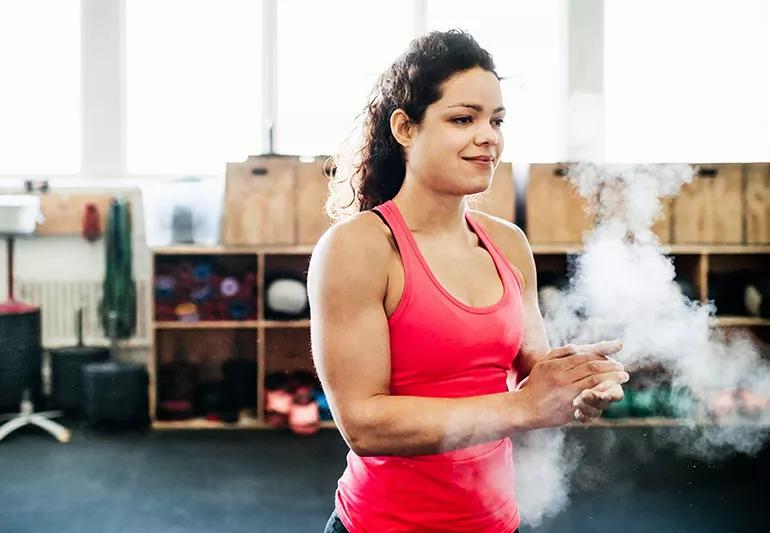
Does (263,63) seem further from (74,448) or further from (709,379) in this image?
(709,379)

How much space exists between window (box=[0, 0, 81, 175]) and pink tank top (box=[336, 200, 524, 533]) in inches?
173

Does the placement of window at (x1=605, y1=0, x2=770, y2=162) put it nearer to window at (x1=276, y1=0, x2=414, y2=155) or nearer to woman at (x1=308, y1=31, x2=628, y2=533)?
window at (x1=276, y1=0, x2=414, y2=155)

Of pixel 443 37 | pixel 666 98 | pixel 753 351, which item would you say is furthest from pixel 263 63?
pixel 443 37

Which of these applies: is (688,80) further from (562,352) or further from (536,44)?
(562,352)

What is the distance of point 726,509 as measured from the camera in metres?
2.93

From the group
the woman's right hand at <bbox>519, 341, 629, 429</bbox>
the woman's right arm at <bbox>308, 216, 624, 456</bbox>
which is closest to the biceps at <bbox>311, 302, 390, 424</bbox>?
the woman's right arm at <bbox>308, 216, 624, 456</bbox>

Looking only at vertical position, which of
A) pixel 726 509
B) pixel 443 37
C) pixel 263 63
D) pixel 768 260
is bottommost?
pixel 726 509

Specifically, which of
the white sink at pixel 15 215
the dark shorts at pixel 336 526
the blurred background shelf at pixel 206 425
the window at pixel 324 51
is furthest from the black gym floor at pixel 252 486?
the window at pixel 324 51

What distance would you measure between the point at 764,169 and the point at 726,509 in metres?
2.05

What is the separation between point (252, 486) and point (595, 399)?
246cm

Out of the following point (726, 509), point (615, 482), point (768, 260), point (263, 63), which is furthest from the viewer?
point (263, 63)

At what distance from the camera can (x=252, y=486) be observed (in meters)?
3.21

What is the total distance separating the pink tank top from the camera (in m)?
1.08

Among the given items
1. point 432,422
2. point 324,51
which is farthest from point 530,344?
point 324,51
